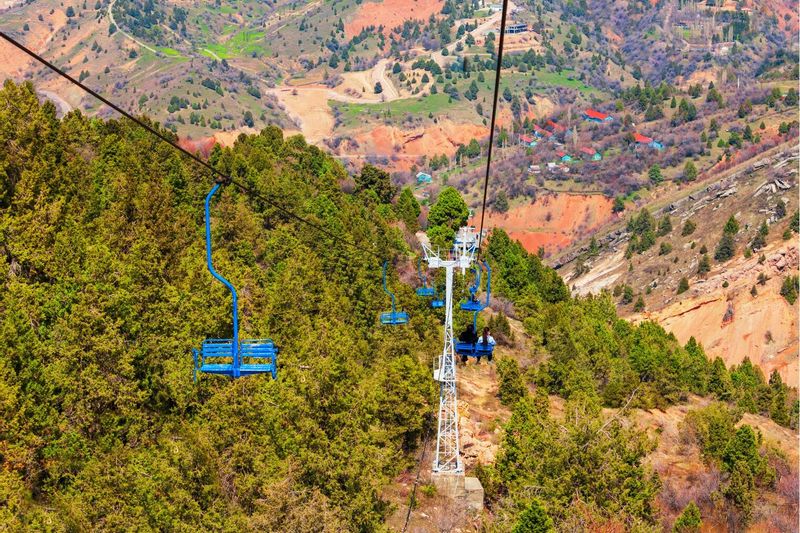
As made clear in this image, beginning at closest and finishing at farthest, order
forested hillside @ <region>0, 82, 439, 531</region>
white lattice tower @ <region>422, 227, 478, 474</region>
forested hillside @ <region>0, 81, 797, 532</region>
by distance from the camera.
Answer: forested hillside @ <region>0, 82, 439, 531</region>
forested hillside @ <region>0, 81, 797, 532</region>
white lattice tower @ <region>422, 227, 478, 474</region>

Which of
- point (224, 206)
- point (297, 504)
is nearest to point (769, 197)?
point (224, 206)

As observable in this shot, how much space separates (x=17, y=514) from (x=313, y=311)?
23.0 m

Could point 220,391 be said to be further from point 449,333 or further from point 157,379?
point 449,333

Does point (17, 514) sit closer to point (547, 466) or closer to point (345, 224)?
point (547, 466)

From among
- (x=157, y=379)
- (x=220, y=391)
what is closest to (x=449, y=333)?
(x=220, y=391)

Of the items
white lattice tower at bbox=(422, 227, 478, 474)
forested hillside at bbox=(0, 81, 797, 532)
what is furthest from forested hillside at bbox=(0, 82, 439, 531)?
white lattice tower at bbox=(422, 227, 478, 474)

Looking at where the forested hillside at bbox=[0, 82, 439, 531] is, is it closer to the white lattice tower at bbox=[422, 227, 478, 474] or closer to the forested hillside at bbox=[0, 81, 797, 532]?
the forested hillside at bbox=[0, 81, 797, 532]

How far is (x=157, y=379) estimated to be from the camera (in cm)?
4022

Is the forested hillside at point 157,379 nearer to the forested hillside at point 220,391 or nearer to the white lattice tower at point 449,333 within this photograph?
the forested hillside at point 220,391

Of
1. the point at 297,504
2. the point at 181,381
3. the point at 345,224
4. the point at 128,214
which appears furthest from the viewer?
the point at 345,224

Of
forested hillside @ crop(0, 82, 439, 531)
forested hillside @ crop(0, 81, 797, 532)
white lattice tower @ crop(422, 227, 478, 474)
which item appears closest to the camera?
forested hillside @ crop(0, 82, 439, 531)

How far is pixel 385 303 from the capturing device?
62344 mm

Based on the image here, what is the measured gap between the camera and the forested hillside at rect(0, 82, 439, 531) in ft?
111

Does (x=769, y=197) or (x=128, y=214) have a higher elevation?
(x=128, y=214)
